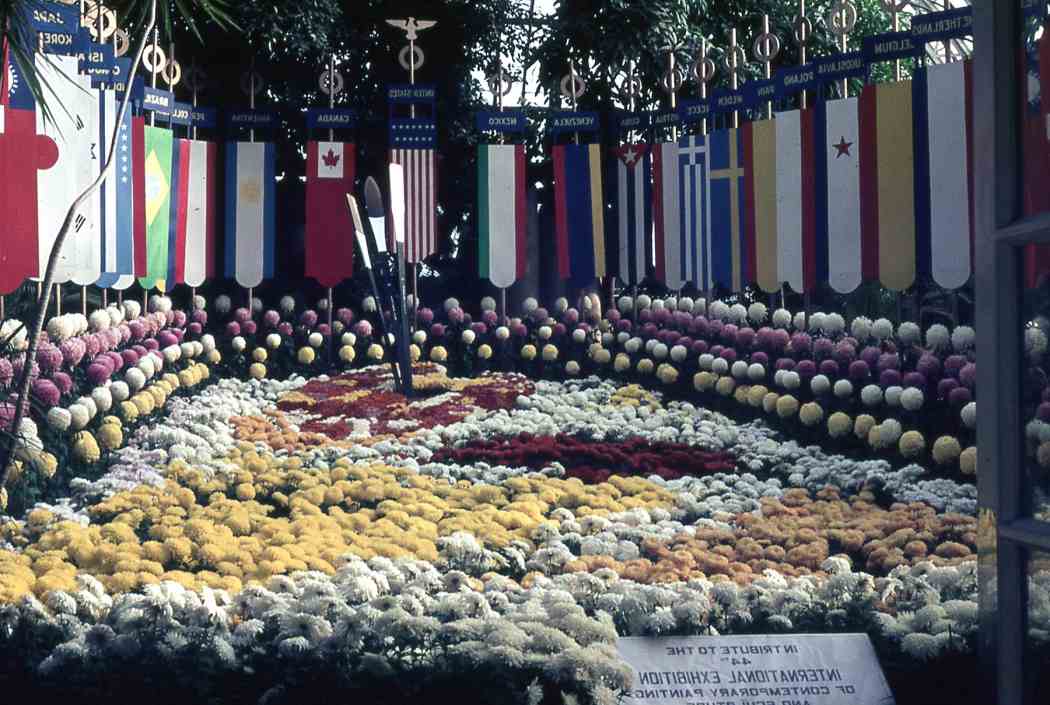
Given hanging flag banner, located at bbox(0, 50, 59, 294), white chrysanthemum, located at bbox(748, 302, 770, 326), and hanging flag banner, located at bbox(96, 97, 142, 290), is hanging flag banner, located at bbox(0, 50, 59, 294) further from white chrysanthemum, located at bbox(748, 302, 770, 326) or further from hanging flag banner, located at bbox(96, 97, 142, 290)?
white chrysanthemum, located at bbox(748, 302, 770, 326)

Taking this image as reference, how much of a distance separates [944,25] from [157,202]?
4.51 meters

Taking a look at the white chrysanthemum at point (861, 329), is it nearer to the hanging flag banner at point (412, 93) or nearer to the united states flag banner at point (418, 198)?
the united states flag banner at point (418, 198)

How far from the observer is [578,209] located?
8.74 meters

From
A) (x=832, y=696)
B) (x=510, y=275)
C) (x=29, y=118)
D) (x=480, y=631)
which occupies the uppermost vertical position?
(x=29, y=118)

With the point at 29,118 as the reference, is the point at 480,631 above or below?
below

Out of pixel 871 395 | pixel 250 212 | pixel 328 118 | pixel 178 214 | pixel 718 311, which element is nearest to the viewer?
pixel 871 395

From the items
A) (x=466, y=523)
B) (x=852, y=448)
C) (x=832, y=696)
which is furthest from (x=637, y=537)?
(x=852, y=448)

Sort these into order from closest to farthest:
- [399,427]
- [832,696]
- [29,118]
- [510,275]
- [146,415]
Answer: [832,696] < [29,118] < [146,415] < [399,427] < [510,275]

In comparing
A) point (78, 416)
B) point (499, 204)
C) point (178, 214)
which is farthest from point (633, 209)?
point (78, 416)

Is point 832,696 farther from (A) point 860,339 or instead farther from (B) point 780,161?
(B) point 780,161

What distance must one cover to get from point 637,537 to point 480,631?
145 centimetres

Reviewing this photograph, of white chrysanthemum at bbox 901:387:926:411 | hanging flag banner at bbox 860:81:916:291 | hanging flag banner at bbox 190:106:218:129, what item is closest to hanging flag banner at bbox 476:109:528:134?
hanging flag banner at bbox 190:106:218:129

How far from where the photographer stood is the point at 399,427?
22.4ft

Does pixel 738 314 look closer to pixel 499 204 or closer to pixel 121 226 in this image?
pixel 499 204
